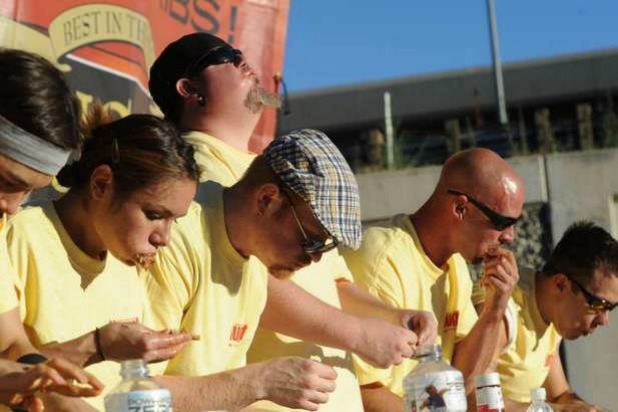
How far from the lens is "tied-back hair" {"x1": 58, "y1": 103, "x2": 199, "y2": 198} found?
303cm

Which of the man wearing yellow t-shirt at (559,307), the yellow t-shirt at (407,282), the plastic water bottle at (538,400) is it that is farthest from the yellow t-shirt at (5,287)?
the man wearing yellow t-shirt at (559,307)

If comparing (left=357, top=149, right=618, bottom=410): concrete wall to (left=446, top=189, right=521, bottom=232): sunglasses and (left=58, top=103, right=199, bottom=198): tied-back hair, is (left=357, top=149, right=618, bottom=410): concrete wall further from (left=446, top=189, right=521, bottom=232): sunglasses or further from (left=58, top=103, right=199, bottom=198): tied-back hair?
(left=58, top=103, right=199, bottom=198): tied-back hair

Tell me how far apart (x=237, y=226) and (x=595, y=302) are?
2086 mm

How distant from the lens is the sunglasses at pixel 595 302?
5113mm

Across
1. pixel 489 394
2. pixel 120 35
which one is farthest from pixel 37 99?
pixel 120 35

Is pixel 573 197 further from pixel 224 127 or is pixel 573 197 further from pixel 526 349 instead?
pixel 224 127

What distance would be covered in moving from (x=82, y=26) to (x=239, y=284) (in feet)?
4.74

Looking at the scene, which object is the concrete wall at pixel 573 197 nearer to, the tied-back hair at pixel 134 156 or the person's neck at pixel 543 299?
the person's neck at pixel 543 299

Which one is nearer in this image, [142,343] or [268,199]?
[142,343]

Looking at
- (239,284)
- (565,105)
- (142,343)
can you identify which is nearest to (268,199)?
(239,284)

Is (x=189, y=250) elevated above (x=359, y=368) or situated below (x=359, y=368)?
above

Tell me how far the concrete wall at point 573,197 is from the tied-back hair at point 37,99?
4320mm

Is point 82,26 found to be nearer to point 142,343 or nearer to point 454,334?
point 454,334

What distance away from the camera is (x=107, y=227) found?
3018mm
